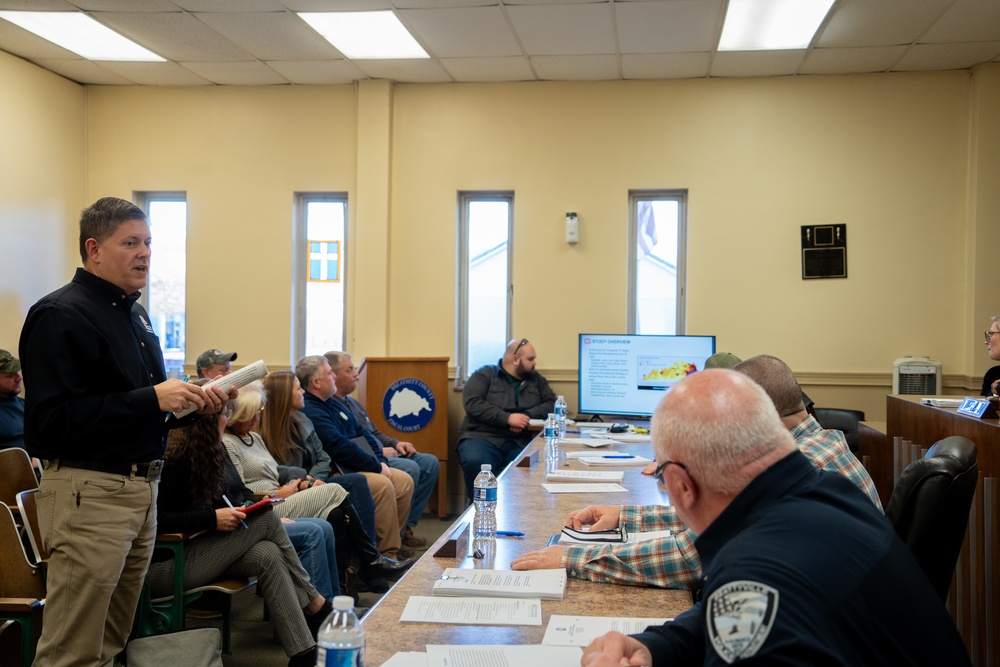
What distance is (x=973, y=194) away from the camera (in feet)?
20.9

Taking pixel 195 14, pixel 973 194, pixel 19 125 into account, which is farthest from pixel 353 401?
pixel 973 194

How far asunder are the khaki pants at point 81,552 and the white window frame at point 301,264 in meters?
4.68

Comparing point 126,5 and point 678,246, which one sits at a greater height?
point 126,5

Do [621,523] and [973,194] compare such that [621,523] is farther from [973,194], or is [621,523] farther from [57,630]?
[973,194]

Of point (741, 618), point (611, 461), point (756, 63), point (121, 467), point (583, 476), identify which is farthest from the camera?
point (756, 63)

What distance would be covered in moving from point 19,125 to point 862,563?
22.6 ft

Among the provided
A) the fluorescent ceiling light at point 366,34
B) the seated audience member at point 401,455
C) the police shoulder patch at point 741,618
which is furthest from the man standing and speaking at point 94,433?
the fluorescent ceiling light at point 366,34

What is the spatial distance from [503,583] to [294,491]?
7.88ft

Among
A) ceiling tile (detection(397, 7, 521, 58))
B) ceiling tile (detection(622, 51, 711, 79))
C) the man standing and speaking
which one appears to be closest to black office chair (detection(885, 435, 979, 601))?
the man standing and speaking

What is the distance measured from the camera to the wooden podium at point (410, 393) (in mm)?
6645

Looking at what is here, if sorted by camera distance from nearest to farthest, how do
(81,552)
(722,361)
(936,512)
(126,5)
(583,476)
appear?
(936,512) → (81,552) → (583,476) → (722,361) → (126,5)

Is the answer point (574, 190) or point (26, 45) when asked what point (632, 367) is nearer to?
point (574, 190)

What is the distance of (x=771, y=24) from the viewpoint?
5.66 metres

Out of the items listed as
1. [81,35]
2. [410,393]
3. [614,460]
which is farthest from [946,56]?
[81,35]
